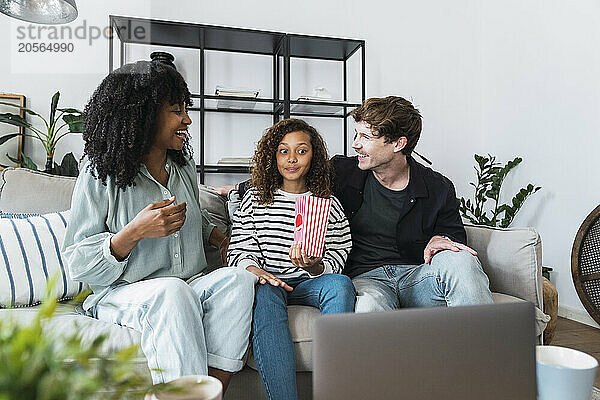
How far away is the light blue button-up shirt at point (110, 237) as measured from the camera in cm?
138

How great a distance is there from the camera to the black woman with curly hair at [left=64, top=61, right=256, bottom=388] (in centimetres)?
128

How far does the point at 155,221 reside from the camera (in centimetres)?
136

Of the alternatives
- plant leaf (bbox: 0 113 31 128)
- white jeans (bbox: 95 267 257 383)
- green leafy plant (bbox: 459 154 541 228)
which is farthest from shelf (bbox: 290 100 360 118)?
white jeans (bbox: 95 267 257 383)

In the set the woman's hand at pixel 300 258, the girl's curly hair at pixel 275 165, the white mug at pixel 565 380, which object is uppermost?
the girl's curly hair at pixel 275 165

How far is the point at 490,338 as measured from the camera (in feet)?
2.57

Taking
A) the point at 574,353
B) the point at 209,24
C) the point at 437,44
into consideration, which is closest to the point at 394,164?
the point at 574,353

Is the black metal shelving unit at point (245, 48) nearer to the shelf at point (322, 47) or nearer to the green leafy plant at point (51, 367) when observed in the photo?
the shelf at point (322, 47)

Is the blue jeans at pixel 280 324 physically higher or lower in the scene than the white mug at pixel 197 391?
lower

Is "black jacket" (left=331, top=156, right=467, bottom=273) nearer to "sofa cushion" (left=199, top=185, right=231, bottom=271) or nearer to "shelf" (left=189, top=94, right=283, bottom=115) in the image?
"sofa cushion" (left=199, top=185, right=231, bottom=271)

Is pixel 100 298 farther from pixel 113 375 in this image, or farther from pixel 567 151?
pixel 567 151

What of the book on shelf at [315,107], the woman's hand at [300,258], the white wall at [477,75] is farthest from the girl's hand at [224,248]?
the white wall at [477,75]

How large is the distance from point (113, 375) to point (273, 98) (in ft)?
9.81

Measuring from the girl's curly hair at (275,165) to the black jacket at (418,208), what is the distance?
0.11 meters

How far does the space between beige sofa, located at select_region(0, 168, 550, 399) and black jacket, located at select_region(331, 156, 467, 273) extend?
0.37 feet
